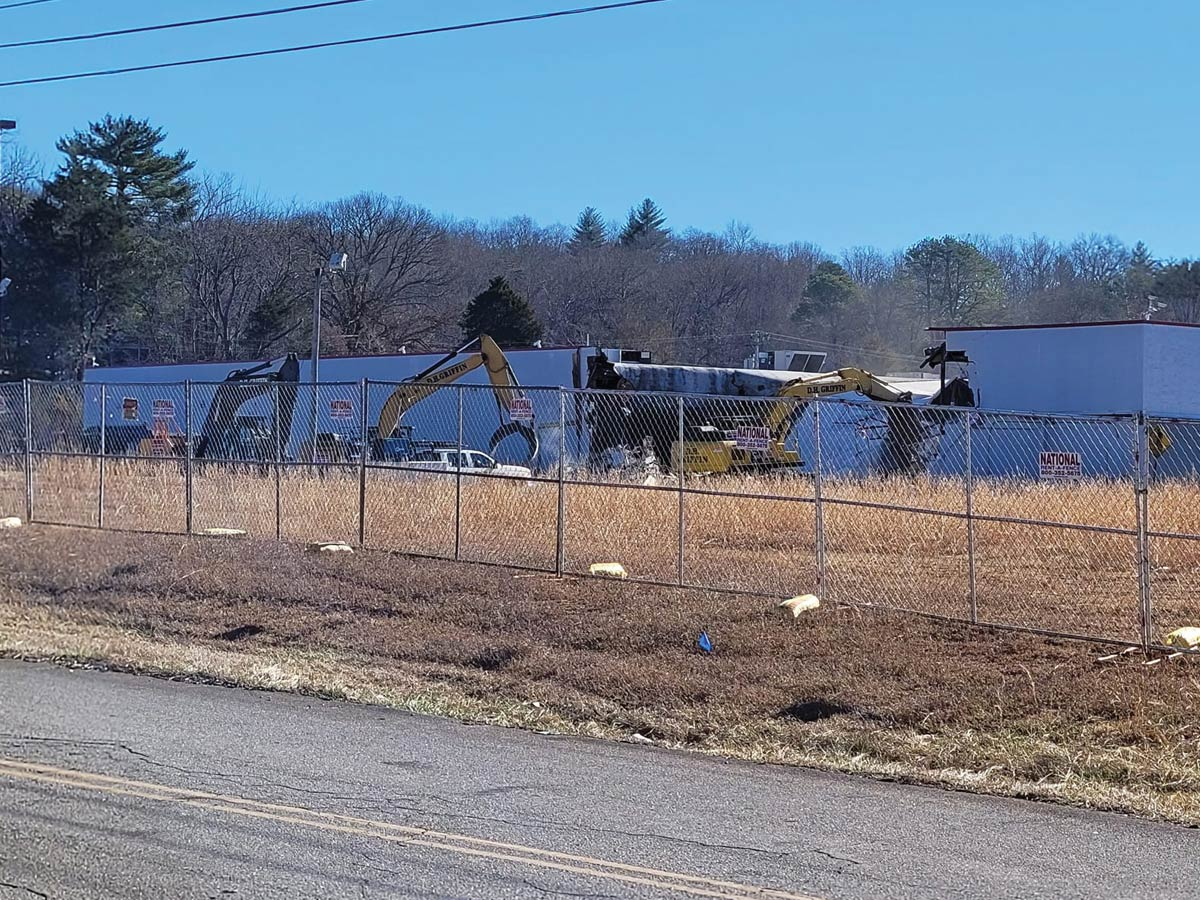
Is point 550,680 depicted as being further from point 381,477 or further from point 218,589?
point 381,477

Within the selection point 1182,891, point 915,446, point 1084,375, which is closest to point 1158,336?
point 1084,375

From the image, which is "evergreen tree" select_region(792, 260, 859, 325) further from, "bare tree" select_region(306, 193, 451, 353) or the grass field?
the grass field

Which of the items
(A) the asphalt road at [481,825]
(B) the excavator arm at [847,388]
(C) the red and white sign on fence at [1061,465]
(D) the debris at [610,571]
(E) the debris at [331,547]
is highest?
(B) the excavator arm at [847,388]

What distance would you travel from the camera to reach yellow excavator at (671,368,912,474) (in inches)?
806

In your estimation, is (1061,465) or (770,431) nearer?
(1061,465)

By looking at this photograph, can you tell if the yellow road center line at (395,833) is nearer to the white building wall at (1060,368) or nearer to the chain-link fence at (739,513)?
the chain-link fence at (739,513)

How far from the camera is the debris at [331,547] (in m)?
14.3

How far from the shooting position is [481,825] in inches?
253

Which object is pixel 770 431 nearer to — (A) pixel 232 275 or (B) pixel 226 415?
(B) pixel 226 415

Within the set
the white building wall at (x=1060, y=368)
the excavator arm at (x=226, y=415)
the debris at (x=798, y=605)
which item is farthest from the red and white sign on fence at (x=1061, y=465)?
the white building wall at (x=1060, y=368)

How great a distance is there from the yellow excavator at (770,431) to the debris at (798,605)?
4967 mm

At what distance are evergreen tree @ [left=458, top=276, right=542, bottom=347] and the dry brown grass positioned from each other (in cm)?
4912

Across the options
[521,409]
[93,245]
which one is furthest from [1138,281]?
[521,409]

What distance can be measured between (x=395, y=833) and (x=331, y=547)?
850 cm
